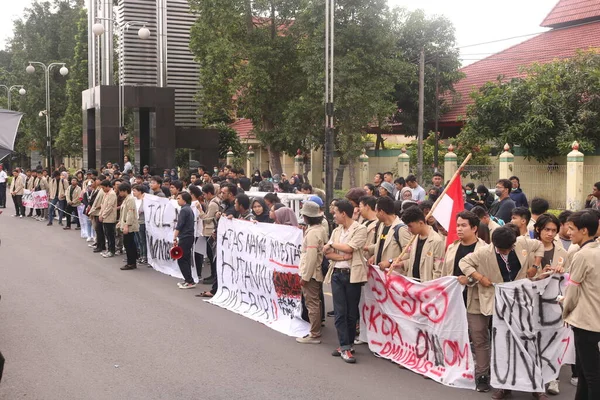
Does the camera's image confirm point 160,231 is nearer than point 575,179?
Yes

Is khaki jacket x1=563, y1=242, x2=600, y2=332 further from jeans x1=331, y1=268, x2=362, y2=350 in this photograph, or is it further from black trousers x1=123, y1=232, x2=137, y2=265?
black trousers x1=123, y1=232, x2=137, y2=265

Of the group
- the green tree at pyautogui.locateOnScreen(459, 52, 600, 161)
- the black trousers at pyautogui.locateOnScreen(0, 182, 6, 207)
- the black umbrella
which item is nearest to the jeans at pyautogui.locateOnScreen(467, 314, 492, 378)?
the black umbrella

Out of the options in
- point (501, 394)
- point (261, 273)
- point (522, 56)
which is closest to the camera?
point (501, 394)

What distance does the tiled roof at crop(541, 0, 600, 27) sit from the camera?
3459cm

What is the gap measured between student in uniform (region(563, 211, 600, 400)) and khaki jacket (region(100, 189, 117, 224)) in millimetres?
11094

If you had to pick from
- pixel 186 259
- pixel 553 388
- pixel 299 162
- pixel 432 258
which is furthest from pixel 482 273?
pixel 299 162

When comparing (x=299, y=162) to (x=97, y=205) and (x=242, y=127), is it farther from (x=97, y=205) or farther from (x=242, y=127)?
(x=97, y=205)

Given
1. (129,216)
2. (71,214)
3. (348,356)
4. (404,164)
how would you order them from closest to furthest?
(348,356) → (129,216) → (71,214) → (404,164)

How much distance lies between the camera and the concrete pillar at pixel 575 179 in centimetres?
2400

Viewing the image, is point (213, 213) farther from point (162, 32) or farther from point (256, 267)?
point (162, 32)

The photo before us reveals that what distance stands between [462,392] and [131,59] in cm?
2728

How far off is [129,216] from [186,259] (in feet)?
8.11

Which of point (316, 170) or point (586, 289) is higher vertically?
point (316, 170)

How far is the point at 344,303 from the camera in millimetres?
7973
